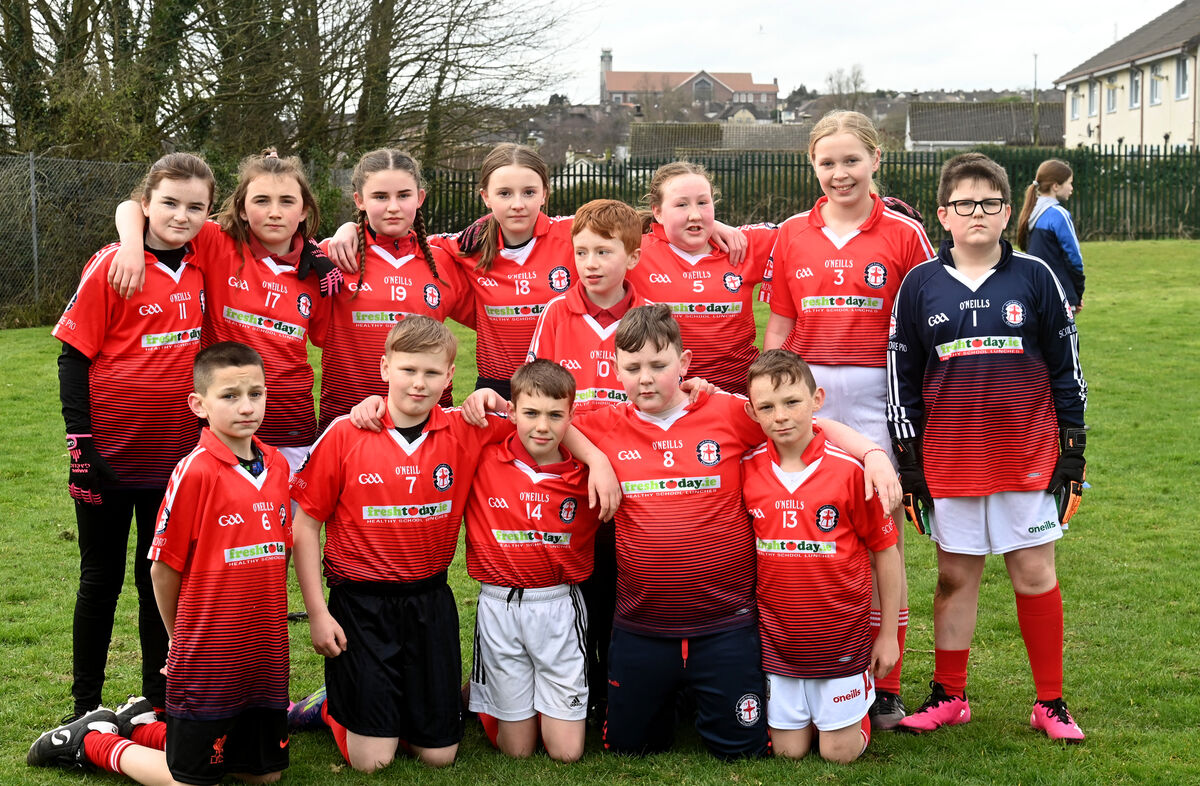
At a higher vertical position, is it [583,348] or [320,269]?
[320,269]

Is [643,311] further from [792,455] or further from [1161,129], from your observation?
[1161,129]

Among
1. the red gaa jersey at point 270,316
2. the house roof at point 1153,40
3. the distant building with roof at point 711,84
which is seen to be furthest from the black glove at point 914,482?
the distant building with roof at point 711,84

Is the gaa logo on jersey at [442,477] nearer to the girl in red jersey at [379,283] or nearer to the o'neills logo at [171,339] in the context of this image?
the girl in red jersey at [379,283]

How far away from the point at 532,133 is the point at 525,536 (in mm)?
19486

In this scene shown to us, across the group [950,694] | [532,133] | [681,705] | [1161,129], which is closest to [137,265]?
[681,705]

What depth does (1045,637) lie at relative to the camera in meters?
4.22

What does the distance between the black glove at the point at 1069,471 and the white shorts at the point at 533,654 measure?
74.4 inches

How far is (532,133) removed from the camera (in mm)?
22750

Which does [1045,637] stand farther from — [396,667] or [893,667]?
[396,667]

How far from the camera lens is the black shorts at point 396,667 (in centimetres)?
410

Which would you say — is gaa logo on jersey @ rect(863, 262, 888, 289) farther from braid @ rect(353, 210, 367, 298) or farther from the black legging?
the black legging

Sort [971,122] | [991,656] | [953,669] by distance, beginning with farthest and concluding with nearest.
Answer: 1. [971,122]
2. [991,656]
3. [953,669]

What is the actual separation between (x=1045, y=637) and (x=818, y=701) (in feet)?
3.08

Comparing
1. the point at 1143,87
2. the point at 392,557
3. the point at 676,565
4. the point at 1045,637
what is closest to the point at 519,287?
the point at 392,557
